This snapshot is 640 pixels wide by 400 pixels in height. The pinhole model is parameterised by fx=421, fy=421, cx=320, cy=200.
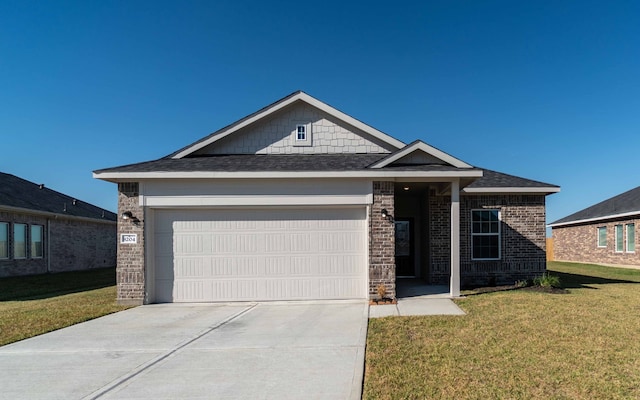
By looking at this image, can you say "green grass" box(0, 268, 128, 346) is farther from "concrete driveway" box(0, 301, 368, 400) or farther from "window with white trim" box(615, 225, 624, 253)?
"window with white trim" box(615, 225, 624, 253)

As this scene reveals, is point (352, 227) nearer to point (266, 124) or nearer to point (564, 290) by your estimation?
point (266, 124)

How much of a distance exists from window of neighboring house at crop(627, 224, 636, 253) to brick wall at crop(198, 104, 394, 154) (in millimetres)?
15322

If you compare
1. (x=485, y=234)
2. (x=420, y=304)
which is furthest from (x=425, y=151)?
(x=485, y=234)

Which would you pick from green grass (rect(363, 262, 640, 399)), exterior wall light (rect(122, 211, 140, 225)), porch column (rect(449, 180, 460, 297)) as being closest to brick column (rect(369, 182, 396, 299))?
porch column (rect(449, 180, 460, 297))

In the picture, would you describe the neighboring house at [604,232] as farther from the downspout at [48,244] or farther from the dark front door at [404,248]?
the downspout at [48,244]

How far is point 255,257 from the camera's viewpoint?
10.5 metres

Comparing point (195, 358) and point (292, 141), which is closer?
point (195, 358)

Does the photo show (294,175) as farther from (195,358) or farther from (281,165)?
(195,358)

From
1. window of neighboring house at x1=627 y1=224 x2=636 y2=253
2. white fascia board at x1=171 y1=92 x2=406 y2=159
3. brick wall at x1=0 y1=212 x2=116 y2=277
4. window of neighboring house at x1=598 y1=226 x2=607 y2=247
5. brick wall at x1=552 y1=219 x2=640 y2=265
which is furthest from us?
window of neighboring house at x1=598 y1=226 x2=607 y2=247

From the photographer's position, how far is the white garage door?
10445 mm

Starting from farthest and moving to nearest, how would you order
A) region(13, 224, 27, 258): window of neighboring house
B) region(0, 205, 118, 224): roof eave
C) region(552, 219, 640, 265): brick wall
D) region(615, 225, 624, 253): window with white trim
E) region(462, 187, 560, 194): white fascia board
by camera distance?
region(615, 225, 624, 253): window with white trim < region(552, 219, 640, 265): brick wall < region(13, 224, 27, 258): window of neighboring house < region(0, 205, 118, 224): roof eave < region(462, 187, 560, 194): white fascia board

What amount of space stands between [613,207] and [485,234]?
14.4 meters

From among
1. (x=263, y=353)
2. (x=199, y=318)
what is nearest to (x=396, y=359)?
(x=263, y=353)

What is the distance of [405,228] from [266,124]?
600 centimetres
